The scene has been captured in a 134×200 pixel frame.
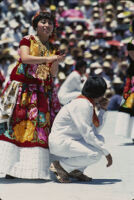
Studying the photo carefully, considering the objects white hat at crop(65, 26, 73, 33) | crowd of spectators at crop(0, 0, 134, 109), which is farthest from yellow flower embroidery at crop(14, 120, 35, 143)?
white hat at crop(65, 26, 73, 33)

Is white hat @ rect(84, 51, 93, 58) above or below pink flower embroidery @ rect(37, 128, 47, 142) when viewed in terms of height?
below

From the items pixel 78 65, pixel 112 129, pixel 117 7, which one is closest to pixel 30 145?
pixel 78 65

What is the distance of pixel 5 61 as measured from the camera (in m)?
14.5

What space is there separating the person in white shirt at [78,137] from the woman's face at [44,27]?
0.65 metres

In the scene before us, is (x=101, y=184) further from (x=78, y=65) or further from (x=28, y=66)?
(x=78, y=65)

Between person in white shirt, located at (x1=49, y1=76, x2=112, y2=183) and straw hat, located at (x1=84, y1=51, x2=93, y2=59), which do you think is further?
straw hat, located at (x1=84, y1=51, x2=93, y2=59)

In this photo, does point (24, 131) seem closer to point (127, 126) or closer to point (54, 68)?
point (54, 68)

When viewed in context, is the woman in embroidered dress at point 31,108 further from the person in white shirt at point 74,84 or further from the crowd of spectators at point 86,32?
the crowd of spectators at point 86,32

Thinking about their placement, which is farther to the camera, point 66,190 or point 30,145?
point 30,145

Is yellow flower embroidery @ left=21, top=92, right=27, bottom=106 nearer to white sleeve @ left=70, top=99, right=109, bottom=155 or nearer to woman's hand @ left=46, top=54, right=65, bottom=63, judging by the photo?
woman's hand @ left=46, top=54, right=65, bottom=63

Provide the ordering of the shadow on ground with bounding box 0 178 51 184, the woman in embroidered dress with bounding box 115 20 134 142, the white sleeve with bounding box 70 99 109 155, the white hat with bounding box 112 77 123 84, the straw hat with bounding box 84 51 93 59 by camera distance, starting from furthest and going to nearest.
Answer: the straw hat with bounding box 84 51 93 59, the white hat with bounding box 112 77 123 84, the woman in embroidered dress with bounding box 115 20 134 142, the shadow on ground with bounding box 0 178 51 184, the white sleeve with bounding box 70 99 109 155

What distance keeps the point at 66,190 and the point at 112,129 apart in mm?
5710

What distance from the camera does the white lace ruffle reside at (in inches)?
211

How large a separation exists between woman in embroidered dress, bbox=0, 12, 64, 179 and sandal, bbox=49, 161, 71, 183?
7cm
